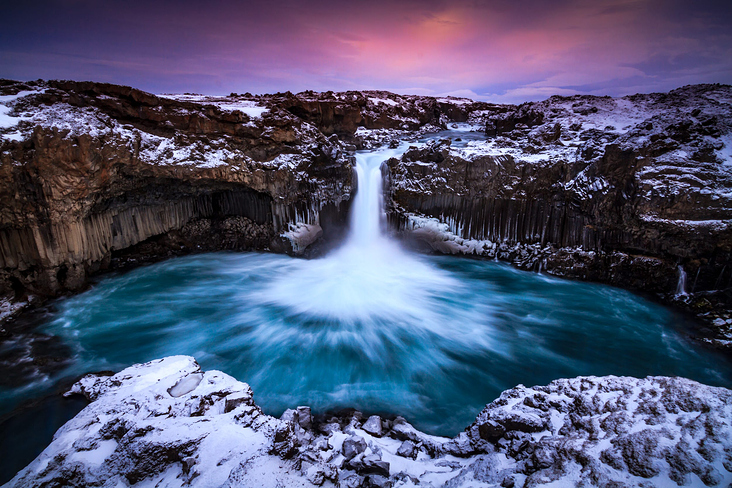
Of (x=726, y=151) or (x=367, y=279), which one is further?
(x=367, y=279)

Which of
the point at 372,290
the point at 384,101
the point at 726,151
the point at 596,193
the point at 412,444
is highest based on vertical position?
the point at 384,101

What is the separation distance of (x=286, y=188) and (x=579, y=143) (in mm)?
10261

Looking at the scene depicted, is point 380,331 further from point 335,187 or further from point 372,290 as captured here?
point 335,187

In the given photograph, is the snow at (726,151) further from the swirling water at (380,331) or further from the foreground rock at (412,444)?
the foreground rock at (412,444)

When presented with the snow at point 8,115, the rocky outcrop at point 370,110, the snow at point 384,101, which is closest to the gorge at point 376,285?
the snow at point 8,115

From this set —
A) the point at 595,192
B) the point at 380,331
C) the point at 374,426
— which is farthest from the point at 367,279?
the point at 595,192

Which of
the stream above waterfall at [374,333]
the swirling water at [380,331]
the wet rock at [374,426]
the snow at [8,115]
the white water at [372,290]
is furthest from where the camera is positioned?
the white water at [372,290]

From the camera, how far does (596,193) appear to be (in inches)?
384

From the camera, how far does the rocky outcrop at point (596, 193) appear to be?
8.32 m

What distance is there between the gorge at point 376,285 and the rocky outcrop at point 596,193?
0.06 m

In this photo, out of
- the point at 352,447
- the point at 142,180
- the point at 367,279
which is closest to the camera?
the point at 352,447

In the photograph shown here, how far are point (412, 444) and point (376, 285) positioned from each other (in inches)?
240

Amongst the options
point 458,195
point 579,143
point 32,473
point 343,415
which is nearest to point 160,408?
point 32,473

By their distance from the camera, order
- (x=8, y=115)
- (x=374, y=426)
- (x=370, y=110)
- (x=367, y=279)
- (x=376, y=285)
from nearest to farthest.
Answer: (x=374, y=426), (x=8, y=115), (x=376, y=285), (x=367, y=279), (x=370, y=110)
